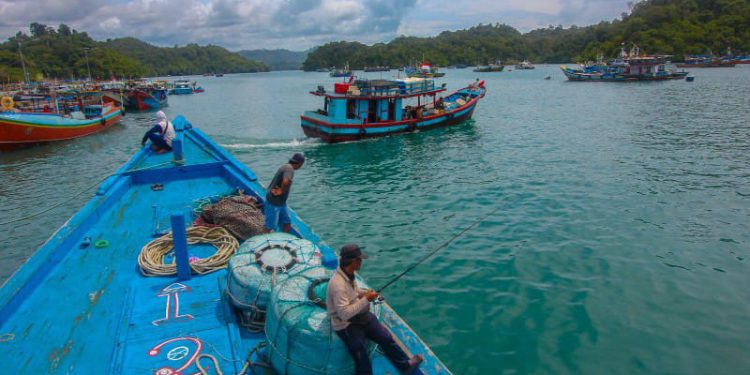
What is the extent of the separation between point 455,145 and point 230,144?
1258cm

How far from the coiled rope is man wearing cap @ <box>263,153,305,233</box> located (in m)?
0.66

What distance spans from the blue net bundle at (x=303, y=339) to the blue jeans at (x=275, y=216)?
303 centimetres

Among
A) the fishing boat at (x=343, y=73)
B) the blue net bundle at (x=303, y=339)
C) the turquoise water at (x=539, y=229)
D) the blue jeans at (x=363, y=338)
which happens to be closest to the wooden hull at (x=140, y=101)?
the fishing boat at (x=343, y=73)

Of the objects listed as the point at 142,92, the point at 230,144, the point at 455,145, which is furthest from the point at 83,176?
the point at 142,92

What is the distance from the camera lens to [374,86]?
2527 cm

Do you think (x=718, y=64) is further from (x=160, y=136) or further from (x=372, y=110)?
(x=160, y=136)

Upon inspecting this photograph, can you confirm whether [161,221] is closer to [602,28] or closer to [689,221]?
[689,221]

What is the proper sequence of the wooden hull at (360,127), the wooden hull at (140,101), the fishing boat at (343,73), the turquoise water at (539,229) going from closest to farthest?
the turquoise water at (539,229)
the wooden hull at (360,127)
the fishing boat at (343,73)
the wooden hull at (140,101)

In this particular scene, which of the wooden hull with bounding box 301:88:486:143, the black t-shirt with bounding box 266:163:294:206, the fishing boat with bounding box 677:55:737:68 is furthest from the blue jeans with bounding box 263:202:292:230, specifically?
the fishing boat with bounding box 677:55:737:68

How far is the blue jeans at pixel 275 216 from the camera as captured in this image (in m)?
7.32

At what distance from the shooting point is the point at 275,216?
24.1 ft

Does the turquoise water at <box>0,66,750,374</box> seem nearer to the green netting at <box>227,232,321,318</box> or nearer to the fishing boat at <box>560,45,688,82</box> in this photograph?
the green netting at <box>227,232,321,318</box>

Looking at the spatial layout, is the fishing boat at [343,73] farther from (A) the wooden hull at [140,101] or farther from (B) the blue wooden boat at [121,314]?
(B) the blue wooden boat at [121,314]

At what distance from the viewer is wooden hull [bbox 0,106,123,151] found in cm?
2509
